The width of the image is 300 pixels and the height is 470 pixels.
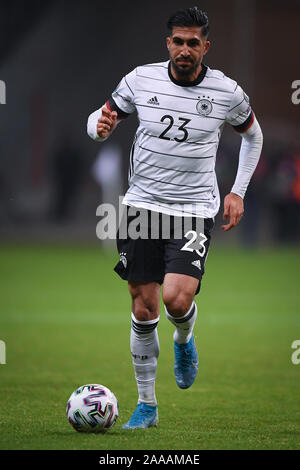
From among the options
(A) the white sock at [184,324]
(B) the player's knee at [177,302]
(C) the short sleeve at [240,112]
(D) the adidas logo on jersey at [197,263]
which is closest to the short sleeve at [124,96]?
(C) the short sleeve at [240,112]

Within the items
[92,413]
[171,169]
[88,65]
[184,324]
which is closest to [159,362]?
[184,324]

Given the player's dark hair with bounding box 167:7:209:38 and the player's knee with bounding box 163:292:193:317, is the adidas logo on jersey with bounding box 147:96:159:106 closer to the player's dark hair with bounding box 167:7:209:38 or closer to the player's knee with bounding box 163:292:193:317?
the player's dark hair with bounding box 167:7:209:38

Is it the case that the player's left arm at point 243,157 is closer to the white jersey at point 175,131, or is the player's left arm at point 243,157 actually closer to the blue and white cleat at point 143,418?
the white jersey at point 175,131

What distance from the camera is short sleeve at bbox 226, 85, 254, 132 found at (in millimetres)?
6527

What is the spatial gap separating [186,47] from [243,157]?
0.98 m

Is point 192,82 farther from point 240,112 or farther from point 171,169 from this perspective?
point 171,169

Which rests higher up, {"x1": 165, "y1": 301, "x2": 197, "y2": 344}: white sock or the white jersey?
the white jersey

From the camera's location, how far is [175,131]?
637 cm

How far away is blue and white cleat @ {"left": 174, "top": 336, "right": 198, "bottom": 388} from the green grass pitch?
25cm

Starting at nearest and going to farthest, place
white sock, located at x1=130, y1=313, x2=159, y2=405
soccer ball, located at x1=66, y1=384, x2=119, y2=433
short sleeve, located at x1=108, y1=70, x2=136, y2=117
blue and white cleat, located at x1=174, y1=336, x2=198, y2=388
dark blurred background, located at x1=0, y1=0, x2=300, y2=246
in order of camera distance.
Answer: soccer ball, located at x1=66, y1=384, x2=119, y2=433
white sock, located at x1=130, y1=313, x2=159, y2=405
short sleeve, located at x1=108, y1=70, x2=136, y2=117
blue and white cleat, located at x1=174, y1=336, x2=198, y2=388
dark blurred background, located at x1=0, y1=0, x2=300, y2=246

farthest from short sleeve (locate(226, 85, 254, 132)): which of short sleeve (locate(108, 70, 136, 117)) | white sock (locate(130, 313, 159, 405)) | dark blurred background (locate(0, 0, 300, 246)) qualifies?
dark blurred background (locate(0, 0, 300, 246))

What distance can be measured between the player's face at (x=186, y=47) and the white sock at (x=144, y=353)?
5.58ft

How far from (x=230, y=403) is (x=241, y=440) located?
1541 millimetres
